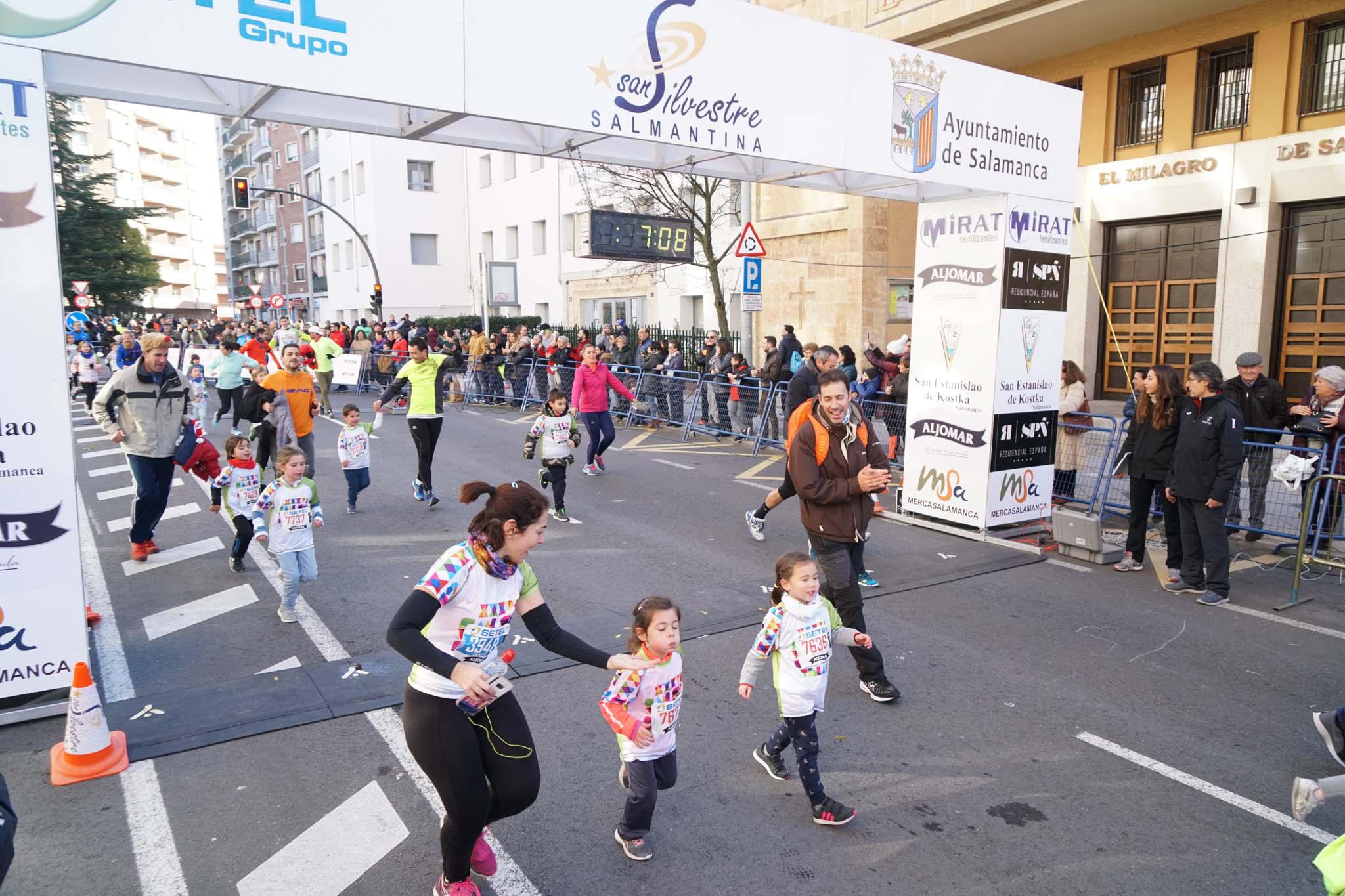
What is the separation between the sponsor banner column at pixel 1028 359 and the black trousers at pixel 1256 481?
1.81 metres

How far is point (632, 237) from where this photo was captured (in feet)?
40.4

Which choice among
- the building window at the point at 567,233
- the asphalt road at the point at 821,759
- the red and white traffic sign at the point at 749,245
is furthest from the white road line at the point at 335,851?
the building window at the point at 567,233

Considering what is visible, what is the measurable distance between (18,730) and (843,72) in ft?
26.6

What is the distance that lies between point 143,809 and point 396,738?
4.01ft

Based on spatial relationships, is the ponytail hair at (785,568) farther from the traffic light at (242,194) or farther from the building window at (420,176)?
the building window at (420,176)

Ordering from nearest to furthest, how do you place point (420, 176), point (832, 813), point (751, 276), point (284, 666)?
point (832, 813) < point (284, 666) < point (751, 276) < point (420, 176)

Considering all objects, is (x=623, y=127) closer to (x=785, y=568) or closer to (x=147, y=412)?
(x=785, y=568)

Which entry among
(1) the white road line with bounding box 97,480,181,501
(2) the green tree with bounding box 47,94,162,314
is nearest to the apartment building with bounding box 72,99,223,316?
(2) the green tree with bounding box 47,94,162,314

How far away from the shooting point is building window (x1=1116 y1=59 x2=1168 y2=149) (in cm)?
1739

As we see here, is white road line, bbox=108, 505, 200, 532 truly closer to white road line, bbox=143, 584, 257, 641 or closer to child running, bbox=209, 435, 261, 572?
child running, bbox=209, 435, 261, 572

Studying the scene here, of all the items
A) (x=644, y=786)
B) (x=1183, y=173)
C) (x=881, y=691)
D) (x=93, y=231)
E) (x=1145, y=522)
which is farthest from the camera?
(x=93, y=231)

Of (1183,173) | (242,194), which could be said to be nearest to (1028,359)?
(1183,173)

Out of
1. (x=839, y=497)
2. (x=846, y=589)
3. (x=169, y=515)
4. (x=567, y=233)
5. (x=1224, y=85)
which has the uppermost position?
(x=1224, y=85)

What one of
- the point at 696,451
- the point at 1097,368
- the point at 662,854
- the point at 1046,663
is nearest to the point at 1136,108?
the point at 1097,368
